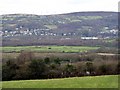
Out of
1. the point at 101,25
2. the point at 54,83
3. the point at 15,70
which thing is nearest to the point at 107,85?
the point at 54,83

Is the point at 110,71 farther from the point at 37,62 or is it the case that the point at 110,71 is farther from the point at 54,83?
the point at 54,83

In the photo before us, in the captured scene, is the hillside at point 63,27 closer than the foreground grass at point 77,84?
No

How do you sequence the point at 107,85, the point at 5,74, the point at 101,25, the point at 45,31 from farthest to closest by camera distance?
the point at 101,25, the point at 45,31, the point at 5,74, the point at 107,85

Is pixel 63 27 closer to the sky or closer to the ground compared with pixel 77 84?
closer to the sky

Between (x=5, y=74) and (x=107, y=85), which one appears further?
(x=5, y=74)

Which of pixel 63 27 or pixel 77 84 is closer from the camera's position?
pixel 77 84

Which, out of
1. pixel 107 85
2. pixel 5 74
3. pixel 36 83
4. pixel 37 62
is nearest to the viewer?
pixel 107 85

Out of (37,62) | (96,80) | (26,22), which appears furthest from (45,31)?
(96,80)

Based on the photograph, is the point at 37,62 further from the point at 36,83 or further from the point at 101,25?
the point at 101,25

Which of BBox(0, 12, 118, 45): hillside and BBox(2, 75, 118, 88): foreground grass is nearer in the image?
BBox(2, 75, 118, 88): foreground grass
